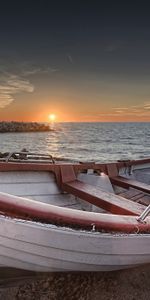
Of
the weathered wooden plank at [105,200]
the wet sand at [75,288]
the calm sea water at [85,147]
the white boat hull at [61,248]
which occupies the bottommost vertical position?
the calm sea water at [85,147]

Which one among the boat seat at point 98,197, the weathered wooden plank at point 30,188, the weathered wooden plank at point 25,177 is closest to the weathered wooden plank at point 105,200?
the boat seat at point 98,197

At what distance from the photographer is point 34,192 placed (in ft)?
17.7

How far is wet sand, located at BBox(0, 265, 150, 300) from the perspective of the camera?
4.03m

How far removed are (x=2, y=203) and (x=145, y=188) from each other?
3.58 meters

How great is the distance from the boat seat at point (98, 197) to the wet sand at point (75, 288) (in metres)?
0.92

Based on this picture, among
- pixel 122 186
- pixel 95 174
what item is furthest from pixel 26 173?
pixel 122 186

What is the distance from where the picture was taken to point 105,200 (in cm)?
459

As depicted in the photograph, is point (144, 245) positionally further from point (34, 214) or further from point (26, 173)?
point (26, 173)

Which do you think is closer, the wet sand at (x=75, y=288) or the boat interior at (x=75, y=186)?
the wet sand at (x=75, y=288)

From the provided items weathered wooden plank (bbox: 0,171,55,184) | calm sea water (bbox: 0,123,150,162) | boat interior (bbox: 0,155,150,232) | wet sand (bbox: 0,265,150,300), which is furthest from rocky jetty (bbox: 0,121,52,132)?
wet sand (bbox: 0,265,150,300)

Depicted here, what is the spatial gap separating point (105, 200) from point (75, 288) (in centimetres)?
129

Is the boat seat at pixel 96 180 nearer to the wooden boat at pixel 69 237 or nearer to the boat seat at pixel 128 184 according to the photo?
the boat seat at pixel 128 184

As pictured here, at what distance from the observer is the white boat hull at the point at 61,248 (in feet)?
10.6

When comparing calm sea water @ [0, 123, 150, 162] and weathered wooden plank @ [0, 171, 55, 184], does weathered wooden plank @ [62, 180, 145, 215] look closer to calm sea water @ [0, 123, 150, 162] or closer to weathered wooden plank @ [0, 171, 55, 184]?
weathered wooden plank @ [0, 171, 55, 184]
